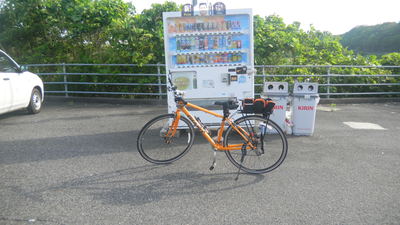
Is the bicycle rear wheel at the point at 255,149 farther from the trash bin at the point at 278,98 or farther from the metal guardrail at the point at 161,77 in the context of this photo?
the metal guardrail at the point at 161,77

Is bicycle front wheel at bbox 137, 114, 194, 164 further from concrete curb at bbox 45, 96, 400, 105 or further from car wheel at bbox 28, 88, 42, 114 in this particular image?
Answer: concrete curb at bbox 45, 96, 400, 105

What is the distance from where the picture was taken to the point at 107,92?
35.7 feet

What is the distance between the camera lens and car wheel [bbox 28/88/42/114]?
8.75 meters

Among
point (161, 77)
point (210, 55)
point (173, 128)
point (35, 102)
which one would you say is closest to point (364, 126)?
point (210, 55)

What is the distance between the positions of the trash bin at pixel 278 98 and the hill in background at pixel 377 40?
48364mm

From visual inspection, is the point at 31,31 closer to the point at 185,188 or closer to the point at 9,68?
the point at 9,68

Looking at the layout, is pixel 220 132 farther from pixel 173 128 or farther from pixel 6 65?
pixel 6 65

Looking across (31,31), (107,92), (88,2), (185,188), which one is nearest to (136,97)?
(107,92)

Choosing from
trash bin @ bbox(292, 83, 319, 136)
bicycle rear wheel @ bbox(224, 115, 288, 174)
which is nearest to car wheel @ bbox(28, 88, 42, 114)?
bicycle rear wheel @ bbox(224, 115, 288, 174)

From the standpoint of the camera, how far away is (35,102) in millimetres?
8977

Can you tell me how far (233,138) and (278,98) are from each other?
271 centimetres

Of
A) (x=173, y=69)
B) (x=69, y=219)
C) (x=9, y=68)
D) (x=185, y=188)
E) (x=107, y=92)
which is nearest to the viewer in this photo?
(x=69, y=219)

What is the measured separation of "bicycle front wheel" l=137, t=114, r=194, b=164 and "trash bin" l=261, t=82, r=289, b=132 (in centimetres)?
258

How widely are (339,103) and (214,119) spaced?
21.1 feet
